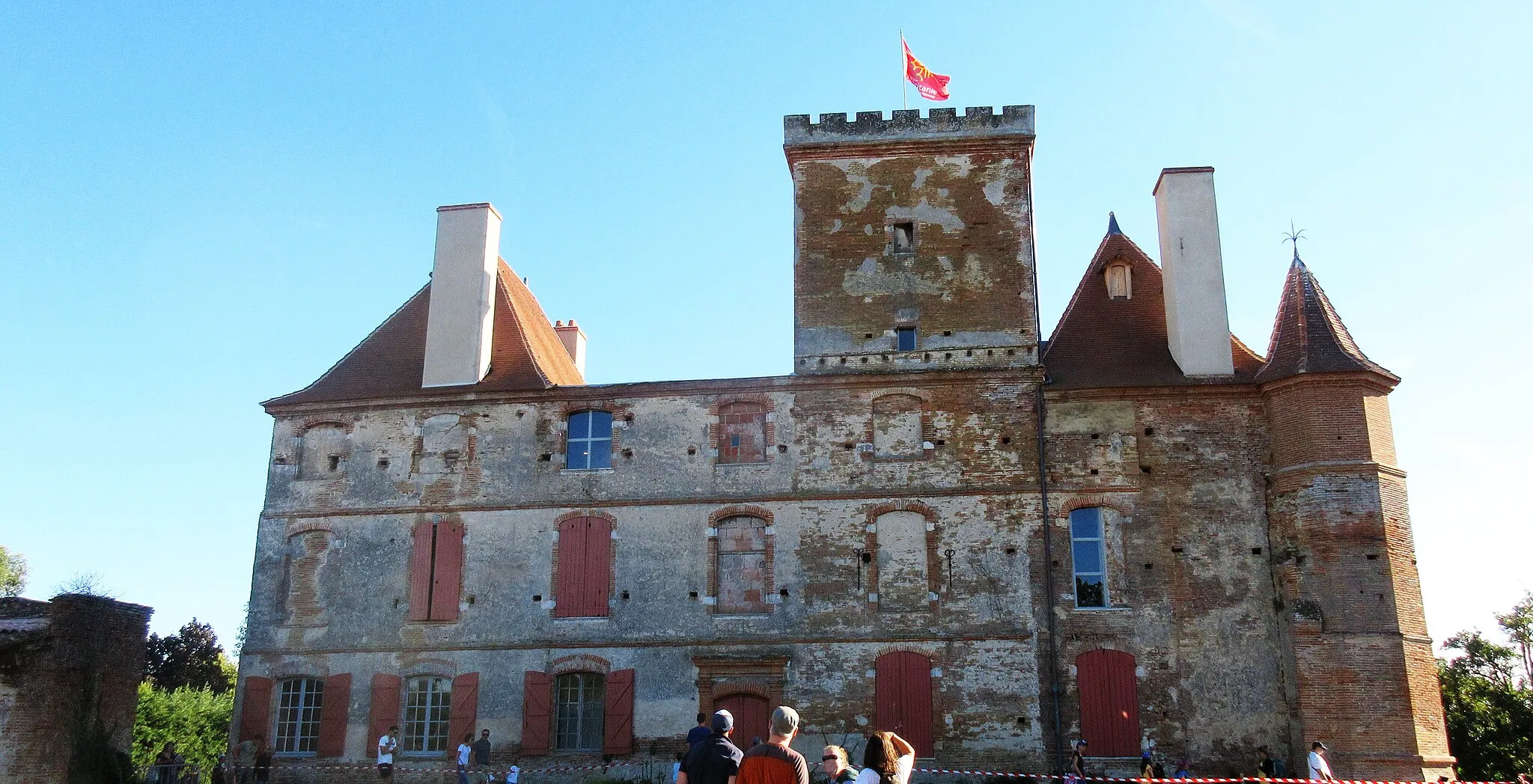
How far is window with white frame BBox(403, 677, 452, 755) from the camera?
2417 cm

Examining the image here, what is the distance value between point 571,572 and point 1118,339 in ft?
40.1

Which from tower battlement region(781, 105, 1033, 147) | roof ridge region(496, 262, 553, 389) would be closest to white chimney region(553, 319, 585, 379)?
roof ridge region(496, 262, 553, 389)

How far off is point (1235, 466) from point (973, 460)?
5035 millimetres

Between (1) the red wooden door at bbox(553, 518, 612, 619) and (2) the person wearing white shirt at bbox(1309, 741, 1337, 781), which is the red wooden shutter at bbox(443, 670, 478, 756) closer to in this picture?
(1) the red wooden door at bbox(553, 518, 612, 619)

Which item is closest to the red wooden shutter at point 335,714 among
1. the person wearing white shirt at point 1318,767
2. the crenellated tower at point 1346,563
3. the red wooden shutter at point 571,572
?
the red wooden shutter at point 571,572

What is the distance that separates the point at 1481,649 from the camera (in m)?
37.5

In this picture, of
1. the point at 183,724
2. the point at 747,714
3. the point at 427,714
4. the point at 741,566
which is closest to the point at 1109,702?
the point at 747,714

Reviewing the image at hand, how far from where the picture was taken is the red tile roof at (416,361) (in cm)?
2633

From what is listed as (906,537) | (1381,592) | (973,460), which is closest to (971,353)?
(973,460)

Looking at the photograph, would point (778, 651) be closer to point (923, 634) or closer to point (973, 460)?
point (923, 634)

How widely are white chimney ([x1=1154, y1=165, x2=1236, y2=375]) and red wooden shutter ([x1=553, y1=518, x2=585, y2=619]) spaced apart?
1255cm

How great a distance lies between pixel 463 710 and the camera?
79.2ft

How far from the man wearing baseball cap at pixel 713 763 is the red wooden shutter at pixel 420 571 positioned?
696 inches

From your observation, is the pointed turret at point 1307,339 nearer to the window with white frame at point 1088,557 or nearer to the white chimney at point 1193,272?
the white chimney at point 1193,272
